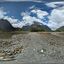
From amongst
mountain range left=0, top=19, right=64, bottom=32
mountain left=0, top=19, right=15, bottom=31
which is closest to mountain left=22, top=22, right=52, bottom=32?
mountain range left=0, top=19, right=64, bottom=32

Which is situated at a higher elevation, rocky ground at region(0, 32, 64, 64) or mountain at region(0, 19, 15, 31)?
mountain at region(0, 19, 15, 31)

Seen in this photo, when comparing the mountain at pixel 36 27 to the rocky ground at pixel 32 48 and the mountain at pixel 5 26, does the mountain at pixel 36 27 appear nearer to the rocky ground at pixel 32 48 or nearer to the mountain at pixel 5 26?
the rocky ground at pixel 32 48

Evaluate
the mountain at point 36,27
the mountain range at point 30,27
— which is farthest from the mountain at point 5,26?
the mountain at point 36,27

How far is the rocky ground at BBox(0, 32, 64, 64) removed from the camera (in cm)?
482

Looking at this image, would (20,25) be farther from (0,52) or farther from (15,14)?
(0,52)

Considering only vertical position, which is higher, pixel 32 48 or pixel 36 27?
pixel 36 27

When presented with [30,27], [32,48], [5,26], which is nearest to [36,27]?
[30,27]

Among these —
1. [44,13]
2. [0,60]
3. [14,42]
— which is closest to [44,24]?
[44,13]

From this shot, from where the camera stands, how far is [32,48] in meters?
4.89

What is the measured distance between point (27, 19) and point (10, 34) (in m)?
0.32

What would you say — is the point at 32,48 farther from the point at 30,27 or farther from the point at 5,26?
the point at 5,26

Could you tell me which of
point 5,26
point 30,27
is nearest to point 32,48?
point 30,27

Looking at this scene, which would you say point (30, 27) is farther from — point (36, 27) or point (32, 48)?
point (32, 48)

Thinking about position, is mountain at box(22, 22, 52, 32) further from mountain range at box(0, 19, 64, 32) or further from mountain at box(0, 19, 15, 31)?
mountain at box(0, 19, 15, 31)
